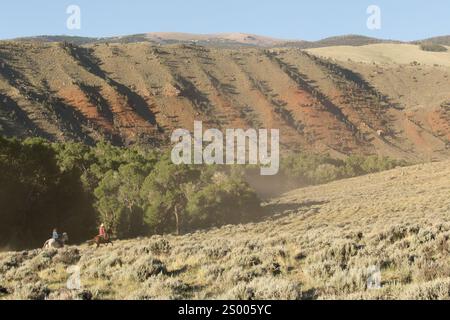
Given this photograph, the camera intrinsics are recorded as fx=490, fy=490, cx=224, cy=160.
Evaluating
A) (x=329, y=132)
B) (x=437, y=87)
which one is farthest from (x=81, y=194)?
(x=437, y=87)

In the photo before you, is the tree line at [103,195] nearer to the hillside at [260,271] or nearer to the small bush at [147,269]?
the hillside at [260,271]

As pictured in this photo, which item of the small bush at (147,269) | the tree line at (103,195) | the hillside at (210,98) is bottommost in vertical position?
the tree line at (103,195)

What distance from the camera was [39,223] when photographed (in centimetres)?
4088

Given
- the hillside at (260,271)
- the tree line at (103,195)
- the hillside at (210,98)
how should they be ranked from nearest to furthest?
the hillside at (260,271) → the tree line at (103,195) → the hillside at (210,98)

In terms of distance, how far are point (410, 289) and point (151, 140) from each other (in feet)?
319

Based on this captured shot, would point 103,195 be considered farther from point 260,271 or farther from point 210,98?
point 210,98

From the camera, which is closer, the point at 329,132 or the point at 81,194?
the point at 81,194

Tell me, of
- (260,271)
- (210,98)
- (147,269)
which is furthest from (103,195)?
(210,98)

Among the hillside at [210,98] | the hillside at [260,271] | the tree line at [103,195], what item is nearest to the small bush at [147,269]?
the hillside at [260,271]

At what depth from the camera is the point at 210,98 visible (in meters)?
126

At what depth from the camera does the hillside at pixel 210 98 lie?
103750 mm

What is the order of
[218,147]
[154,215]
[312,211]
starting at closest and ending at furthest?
[154,215] < [312,211] < [218,147]

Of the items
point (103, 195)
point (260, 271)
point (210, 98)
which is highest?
point (210, 98)

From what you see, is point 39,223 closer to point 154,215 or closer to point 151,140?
point 154,215
